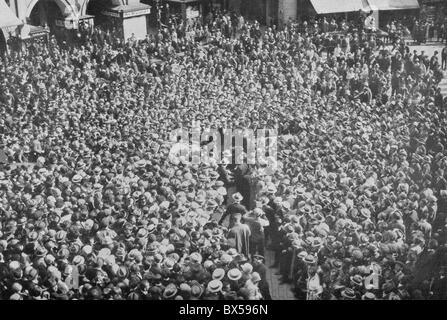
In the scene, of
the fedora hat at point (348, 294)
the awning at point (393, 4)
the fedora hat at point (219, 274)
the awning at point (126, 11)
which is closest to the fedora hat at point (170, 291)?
the fedora hat at point (219, 274)

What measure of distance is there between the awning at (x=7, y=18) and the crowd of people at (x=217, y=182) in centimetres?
156

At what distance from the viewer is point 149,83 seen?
894 inches

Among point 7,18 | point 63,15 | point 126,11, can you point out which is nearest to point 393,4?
point 126,11

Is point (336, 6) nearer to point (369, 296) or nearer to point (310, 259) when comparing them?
point (310, 259)

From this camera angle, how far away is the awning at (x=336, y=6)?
3125cm

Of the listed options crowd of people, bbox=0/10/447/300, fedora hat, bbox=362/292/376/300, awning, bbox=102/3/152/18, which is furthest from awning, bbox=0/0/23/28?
fedora hat, bbox=362/292/376/300

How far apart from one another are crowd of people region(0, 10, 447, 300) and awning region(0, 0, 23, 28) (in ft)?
5.13

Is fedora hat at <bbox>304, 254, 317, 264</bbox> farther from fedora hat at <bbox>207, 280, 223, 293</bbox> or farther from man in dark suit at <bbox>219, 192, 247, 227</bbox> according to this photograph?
man in dark suit at <bbox>219, 192, 247, 227</bbox>

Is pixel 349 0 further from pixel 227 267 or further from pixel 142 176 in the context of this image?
pixel 227 267

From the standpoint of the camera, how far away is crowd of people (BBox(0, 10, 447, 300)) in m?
11.2

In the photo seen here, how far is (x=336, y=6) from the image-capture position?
31406 mm

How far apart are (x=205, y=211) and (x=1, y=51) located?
51.9 feet

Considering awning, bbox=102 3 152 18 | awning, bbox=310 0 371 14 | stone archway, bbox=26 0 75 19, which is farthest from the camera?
awning, bbox=310 0 371 14

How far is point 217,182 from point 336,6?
19.5 m
